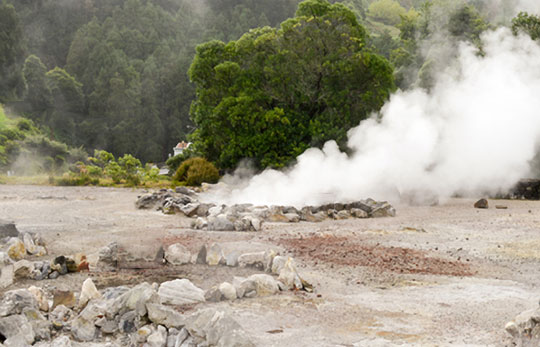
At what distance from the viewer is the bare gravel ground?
5094 millimetres

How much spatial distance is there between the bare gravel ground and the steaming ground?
7.47 ft

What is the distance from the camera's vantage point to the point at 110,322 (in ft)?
17.3

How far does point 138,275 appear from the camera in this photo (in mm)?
7328

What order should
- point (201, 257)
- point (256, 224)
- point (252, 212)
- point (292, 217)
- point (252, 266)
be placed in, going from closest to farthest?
point (252, 266) → point (201, 257) → point (256, 224) → point (292, 217) → point (252, 212)

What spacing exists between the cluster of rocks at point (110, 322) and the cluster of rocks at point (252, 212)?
613cm

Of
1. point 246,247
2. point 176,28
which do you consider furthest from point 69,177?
point 176,28

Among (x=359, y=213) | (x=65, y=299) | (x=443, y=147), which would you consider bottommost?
(x=65, y=299)

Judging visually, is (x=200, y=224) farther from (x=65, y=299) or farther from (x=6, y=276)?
(x=65, y=299)

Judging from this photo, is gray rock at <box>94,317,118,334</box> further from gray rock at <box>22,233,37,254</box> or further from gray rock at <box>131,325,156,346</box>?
gray rock at <box>22,233,37,254</box>

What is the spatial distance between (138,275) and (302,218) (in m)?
6.97

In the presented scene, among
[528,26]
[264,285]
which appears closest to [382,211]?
[264,285]

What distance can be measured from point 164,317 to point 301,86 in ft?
60.4

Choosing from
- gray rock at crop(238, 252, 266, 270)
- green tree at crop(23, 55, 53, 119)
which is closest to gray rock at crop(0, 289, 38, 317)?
gray rock at crop(238, 252, 266, 270)

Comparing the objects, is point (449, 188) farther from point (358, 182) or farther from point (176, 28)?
point (176, 28)
